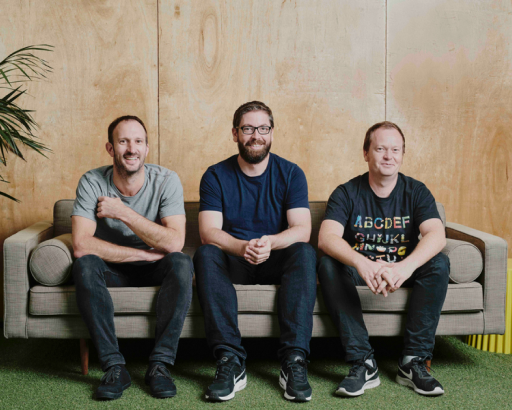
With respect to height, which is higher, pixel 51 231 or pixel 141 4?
pixel 141 4

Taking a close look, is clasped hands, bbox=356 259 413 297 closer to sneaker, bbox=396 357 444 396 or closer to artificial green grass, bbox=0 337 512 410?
sneaker, bbox=396 357 444 396

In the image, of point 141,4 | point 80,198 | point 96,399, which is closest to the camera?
point 96,399

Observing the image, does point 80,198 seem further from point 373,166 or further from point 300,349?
point 373,166

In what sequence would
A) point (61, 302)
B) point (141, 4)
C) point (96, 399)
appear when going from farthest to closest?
1. point (141, 4)
2. point (61, 302)
3. point (96, 399)

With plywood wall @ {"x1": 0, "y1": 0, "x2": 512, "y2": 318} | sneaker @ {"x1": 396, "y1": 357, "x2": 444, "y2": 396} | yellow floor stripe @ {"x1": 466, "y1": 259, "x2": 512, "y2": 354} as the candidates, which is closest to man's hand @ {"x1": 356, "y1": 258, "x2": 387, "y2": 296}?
sneaker @ {"x1": 396, "y1": 357, "x2": 444, "y2": 396}

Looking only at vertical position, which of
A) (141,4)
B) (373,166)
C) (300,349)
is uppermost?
(141,4)

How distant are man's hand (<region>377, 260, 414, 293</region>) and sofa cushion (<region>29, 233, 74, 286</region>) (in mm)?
1322

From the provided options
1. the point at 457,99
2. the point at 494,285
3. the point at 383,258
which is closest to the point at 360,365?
the point at 383,258

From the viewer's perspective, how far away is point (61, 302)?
202cm

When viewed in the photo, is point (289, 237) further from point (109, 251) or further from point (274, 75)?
point (274, 75)

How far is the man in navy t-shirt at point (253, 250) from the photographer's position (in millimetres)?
1890

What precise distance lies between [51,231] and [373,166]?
170 cm

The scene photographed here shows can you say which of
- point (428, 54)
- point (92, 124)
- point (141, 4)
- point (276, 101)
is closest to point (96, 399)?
point (92, 124)

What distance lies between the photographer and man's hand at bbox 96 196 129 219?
2100 millimetres
